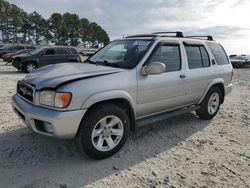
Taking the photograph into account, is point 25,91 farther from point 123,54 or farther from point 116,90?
point 123,54

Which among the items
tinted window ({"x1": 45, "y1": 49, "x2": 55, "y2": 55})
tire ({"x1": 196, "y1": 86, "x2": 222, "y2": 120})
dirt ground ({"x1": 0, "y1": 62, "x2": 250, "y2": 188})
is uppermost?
tinted window ({"x1": 45, "y1": 49, "x2": 55, "y2": 55})

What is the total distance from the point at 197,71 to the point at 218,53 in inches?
48.9

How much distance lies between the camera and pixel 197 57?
5.69 m

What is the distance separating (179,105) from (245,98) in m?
5.04

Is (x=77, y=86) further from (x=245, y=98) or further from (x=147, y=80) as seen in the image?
(x=245, y=98)

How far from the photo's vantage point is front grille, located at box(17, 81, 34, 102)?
3969 mm

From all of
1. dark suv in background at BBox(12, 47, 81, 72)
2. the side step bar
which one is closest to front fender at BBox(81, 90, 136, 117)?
the side step bar

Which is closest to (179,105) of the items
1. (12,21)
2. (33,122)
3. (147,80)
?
(147,80)

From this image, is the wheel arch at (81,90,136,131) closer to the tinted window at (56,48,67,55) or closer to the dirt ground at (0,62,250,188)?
the dirt ground at (0,62,250,188)

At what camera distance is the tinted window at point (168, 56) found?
4.73m

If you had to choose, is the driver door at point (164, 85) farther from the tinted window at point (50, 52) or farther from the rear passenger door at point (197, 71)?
the tinted window at point (50, 52)

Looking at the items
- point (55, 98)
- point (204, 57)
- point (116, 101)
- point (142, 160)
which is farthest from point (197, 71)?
point (55, 98)

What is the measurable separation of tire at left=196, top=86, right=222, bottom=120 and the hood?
8.66ft

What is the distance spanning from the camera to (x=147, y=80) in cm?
446
